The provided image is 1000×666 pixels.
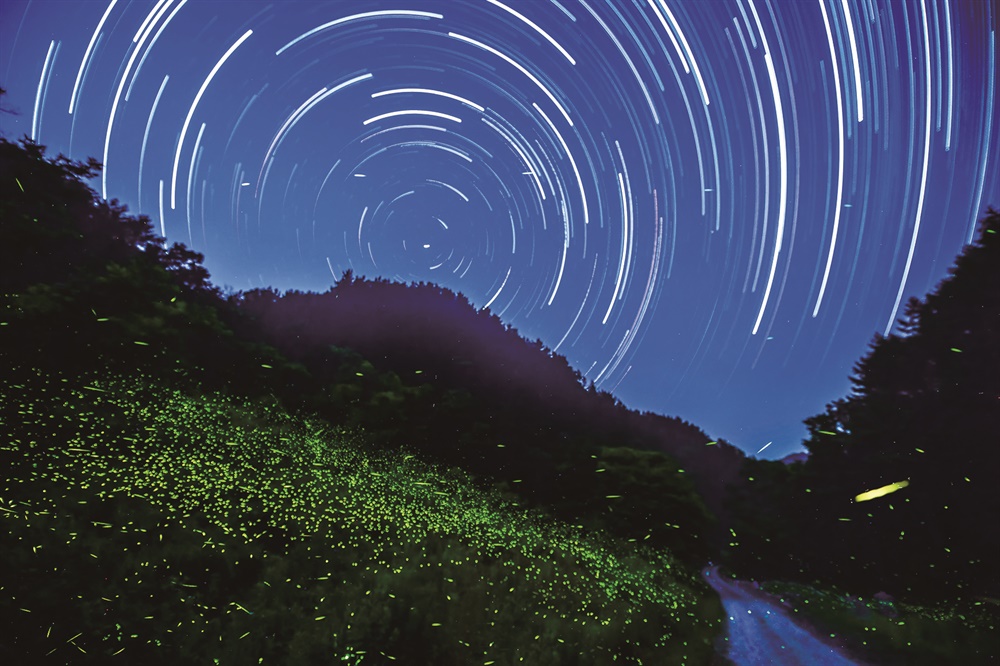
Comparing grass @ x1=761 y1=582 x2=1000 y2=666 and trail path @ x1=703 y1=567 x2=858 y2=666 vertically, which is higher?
grass @ x1=761 y1=582 x2=1000 y2=666

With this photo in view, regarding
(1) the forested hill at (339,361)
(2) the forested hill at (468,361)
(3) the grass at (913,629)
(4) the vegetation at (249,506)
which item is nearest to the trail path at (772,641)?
(3) the grass at (913,629)

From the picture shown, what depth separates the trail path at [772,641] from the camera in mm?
8078

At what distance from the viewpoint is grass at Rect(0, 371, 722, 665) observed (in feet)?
17.0

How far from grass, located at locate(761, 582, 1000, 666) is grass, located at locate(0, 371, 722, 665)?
3.13 m

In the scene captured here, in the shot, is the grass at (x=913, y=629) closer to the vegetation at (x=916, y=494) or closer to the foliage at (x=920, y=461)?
the vegetation at (x=916, y=494)

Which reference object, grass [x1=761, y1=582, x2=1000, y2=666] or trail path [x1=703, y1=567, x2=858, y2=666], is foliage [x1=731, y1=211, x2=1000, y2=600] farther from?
trail path [x1=703, y1=567, x2=858, y2=666]

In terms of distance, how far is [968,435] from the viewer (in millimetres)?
12023

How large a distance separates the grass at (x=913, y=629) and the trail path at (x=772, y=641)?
1.71 feet

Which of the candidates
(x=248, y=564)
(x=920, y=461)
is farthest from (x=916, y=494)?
(x=248, y=564)

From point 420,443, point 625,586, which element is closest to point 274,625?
point 625,586

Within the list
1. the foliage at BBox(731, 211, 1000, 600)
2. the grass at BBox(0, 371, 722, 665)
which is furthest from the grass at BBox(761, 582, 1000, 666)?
the grass at BBox(0, 371, 722, 665)

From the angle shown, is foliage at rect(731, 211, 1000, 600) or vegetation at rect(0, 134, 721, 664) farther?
foliage at rect(731, 211, 1000, 600)

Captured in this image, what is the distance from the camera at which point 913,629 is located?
8789 millimetres

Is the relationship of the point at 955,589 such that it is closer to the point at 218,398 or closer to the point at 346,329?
the point at 218,398
